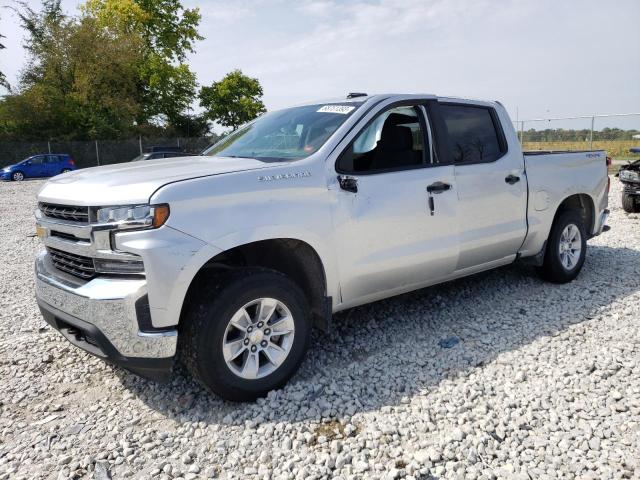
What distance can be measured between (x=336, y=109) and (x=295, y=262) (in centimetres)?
124

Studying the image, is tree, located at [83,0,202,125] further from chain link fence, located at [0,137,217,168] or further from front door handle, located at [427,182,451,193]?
front door handle, located at [427,182,451,193]

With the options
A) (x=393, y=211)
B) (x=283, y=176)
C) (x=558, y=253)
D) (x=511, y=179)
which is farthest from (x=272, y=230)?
(x=558, y=253)

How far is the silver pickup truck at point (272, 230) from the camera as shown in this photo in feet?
8.89

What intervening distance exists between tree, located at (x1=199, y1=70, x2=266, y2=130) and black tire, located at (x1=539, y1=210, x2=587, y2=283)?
41718 mm

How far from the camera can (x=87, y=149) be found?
1229 inches

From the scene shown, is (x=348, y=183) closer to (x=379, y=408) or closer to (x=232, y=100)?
(x=379, y=408)

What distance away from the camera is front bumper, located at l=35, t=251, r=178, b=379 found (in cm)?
266

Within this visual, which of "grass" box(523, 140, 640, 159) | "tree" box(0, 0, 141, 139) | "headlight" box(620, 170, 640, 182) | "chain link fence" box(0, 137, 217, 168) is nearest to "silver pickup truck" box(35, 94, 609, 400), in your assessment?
"headlight" box(620, 170, 640, 182)

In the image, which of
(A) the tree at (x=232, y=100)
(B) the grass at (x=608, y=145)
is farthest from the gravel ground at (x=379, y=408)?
(A) the tree at (x=232, y=100)

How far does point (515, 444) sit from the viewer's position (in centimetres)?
266

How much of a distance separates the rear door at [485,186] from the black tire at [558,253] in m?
0.60

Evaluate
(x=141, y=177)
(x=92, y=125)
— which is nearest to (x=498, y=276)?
(x=141, y=177)

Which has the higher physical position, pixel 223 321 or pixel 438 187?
pixel 438 187

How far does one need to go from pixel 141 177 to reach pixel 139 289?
2.26 ft
